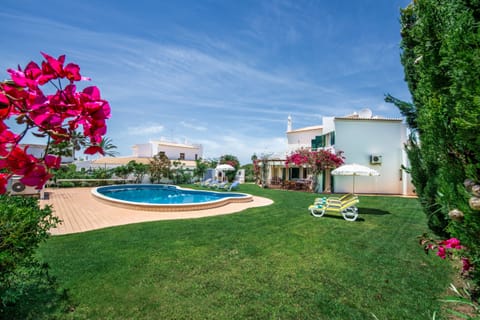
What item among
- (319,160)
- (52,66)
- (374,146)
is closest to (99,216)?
(52,66)

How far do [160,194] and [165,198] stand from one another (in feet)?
9.30

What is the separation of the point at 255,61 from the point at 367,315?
18020mm

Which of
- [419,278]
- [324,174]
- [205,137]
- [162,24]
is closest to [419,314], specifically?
[419,278]

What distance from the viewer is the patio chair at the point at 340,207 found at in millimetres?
10188

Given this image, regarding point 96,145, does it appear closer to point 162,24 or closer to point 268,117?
point 162,24

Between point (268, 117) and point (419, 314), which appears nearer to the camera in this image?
point (419, 314)

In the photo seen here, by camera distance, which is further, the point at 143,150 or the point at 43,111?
the point at 143,150

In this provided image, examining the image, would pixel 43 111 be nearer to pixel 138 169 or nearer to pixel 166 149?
pixel 138 169

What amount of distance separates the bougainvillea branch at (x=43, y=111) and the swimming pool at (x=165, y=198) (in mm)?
11984

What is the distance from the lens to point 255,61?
18.2 meters

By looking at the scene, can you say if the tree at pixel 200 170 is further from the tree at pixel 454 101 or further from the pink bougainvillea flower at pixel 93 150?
the pink bougainvillea flower at pixel 93 150

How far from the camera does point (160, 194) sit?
76.9 feet

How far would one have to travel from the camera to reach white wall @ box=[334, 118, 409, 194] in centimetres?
2214

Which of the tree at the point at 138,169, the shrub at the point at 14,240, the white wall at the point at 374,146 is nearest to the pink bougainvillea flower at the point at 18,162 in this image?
the shrub at the point at 14,240
